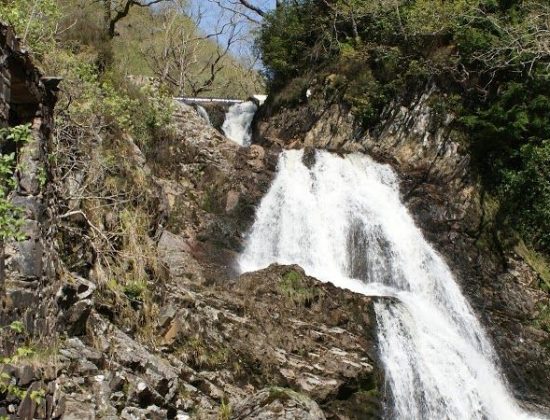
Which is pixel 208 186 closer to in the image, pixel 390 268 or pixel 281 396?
pixel 390 268

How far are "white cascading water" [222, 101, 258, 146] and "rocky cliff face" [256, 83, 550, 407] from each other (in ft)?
2.23

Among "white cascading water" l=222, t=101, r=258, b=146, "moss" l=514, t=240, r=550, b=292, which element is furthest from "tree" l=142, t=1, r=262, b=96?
"moss" l=514, t=240, r=550, b=292

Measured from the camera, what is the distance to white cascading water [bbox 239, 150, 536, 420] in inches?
388

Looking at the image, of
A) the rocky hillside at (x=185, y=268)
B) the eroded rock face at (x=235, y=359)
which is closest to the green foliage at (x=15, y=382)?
the rocky hillside at (x=185, y=268)

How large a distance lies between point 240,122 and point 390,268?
31.1 ft

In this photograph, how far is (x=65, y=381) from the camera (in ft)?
17.5

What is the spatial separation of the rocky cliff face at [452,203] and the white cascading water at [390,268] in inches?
22.0

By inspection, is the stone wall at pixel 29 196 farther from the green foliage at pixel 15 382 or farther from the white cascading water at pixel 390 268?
the white cascading water at pixel 390 268

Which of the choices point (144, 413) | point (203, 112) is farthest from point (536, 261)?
point (144, 413)

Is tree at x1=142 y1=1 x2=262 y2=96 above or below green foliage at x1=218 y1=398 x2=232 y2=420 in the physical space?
above

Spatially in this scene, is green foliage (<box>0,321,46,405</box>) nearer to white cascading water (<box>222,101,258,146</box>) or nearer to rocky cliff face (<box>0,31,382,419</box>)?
rocky cliff face (<box>0,31,382,419</box>)

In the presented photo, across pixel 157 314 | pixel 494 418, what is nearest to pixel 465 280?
pixel 494 418

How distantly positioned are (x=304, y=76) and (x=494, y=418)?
41.8 feet

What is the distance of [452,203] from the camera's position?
50.8ft
